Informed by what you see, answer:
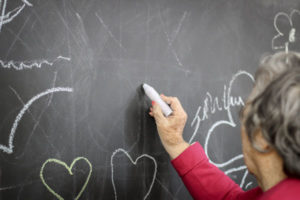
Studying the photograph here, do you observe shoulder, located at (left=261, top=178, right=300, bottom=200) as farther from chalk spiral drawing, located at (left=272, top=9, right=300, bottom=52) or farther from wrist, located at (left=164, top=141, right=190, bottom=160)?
chalk spiral drawing, located at (left=272, top=9, right=300, bottom=52)

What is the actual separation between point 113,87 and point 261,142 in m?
0.41

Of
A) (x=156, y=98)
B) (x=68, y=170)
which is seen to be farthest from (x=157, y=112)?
(x=68, y=170)

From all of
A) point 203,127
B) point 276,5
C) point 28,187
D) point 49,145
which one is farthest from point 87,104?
point 276,5

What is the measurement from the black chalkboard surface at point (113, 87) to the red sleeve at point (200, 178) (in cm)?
9

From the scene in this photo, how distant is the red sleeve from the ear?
0.94 feet

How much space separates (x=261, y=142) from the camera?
570 mm

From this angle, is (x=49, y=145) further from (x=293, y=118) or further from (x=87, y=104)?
(x=293, y=118)

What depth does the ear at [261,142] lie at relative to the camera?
0.56 metres

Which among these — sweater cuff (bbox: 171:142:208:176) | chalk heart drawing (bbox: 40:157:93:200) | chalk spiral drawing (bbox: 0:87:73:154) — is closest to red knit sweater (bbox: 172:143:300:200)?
sweater cuff (bbox: 171:142:208:176)

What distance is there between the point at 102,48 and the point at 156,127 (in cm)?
28

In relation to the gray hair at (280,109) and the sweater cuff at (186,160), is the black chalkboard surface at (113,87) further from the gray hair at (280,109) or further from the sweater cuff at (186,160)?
the gray hair at (280,109)

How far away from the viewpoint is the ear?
22.2 inches

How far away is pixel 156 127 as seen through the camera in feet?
2.89

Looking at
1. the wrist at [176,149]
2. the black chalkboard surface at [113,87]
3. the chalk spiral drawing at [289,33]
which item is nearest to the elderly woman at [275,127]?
the wrist at [176,149]
